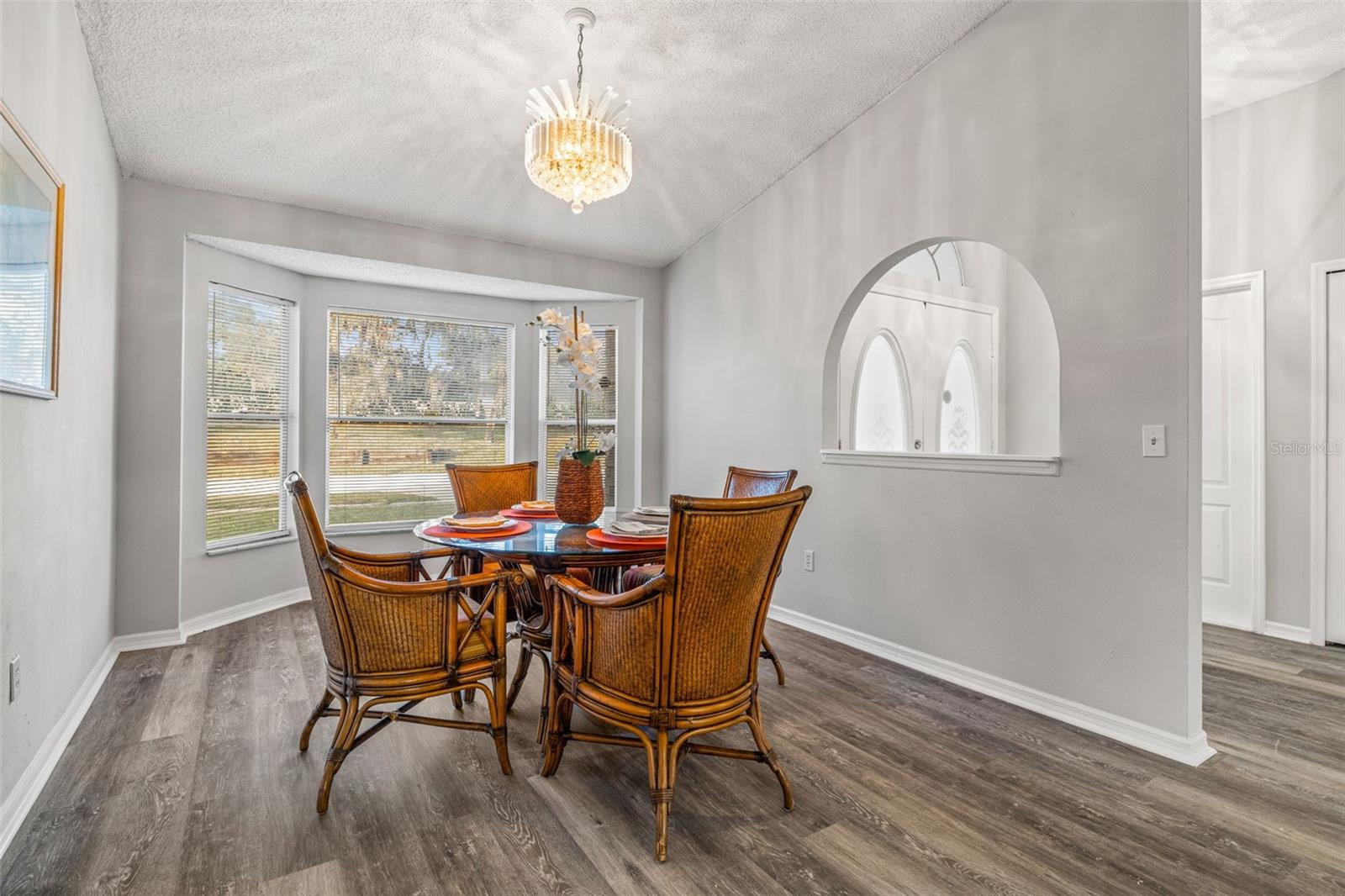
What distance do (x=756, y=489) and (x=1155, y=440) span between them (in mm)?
1618

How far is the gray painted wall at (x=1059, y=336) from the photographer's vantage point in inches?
95.0

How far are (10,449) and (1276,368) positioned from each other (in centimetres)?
558

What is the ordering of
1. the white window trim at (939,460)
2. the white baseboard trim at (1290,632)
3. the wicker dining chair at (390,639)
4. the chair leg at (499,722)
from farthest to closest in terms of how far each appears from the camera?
1. the white baseboard trim at (1290,632)
2. the white window trim at (939,460)
3. the chair leg at (499,722)
4. the wicker dining chair at (390,639)

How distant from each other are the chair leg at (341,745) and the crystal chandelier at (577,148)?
2002 millimetres

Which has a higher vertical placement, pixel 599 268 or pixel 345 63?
pixel 345 63

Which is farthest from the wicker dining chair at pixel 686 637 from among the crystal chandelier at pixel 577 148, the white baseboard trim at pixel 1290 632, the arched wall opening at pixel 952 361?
the white baseboard trim at pixel 1290 632

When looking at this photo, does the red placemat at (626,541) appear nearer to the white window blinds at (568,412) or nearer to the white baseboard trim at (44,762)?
the white baseboard trim at (44,762)

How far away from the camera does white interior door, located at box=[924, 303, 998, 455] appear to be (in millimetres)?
4910

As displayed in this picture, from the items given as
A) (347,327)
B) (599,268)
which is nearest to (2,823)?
(347,327)

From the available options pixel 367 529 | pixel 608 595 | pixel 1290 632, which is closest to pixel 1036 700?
pixel 608 595

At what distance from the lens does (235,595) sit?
163 inches

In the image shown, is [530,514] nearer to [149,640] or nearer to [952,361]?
[149,640]

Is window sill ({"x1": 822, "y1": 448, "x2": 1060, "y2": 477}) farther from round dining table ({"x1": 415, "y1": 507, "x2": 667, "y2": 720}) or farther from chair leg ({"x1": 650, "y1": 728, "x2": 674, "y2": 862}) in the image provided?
chair leg ({"x1": 650, "y1": 728, "x2": 674, "y2": 862})

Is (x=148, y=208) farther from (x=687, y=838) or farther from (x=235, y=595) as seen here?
(x=687, y=838)
